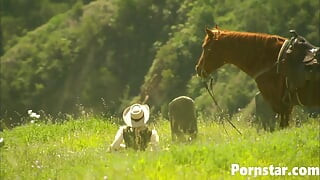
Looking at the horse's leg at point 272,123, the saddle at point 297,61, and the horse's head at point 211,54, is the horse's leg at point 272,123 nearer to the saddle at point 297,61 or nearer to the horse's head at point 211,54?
the saddle at point 297,61

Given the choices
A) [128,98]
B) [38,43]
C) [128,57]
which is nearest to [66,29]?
[38,43]

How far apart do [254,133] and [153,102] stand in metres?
47.1

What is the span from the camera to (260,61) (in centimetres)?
1038

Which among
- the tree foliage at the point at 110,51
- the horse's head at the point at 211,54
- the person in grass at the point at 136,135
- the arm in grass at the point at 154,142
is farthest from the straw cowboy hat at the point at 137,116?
the tree foliage at the point at 110,51

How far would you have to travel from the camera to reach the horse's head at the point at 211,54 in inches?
419

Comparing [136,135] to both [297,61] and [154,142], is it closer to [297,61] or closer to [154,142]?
[154,142]

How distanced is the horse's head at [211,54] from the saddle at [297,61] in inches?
46.0

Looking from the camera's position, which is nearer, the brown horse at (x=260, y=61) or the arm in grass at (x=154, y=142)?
the arm in grass at (x=154, y=142)

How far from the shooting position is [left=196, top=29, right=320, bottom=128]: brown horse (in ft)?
32.8

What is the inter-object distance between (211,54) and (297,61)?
60.3 inches

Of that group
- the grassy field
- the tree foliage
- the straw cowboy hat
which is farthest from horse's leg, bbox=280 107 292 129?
the tree foliage

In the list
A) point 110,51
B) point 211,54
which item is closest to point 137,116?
point 211,54

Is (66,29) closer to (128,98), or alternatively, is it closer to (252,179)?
(128,98)

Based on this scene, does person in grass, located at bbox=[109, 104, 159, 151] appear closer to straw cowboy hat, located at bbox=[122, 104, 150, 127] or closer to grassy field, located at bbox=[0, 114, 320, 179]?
straw cowboy hat, located at bbox=[122, 104, 150, 127]
